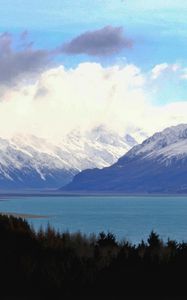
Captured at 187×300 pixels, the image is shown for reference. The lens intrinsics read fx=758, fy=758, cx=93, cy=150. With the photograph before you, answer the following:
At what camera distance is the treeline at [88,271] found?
21578 mm

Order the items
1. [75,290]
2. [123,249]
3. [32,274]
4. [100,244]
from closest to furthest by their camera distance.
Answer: [75,290] < [32,274] < [123,249] < [100,244]

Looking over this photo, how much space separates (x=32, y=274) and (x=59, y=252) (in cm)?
319

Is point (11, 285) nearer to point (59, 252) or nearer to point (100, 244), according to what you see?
point (59, 252)

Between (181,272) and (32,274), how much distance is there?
4511 mm

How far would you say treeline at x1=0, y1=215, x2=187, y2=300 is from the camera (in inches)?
850

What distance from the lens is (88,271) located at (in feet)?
74.9

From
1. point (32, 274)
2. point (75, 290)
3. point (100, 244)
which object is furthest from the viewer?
point (100, 244)

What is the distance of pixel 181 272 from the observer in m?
23.0

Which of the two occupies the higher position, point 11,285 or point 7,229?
point 7,229

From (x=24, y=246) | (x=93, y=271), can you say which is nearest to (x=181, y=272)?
(x=93, y=271)

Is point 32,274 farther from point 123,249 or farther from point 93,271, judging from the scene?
point 123,249

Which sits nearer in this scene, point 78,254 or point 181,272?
point 181,272

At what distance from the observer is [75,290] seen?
2139 centimetres

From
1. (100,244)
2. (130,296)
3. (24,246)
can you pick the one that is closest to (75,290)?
(130,296)
